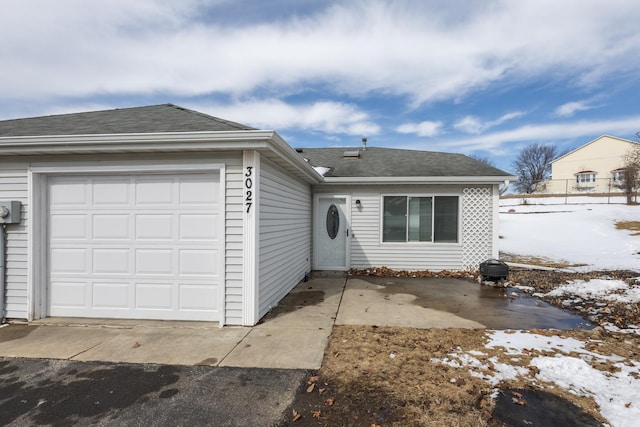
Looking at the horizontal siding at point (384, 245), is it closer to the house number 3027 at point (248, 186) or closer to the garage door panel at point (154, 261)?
the house number 3027 at point (248, 186)

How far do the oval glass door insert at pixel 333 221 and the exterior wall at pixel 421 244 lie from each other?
45 cm

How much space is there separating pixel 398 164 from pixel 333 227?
9.64 feet

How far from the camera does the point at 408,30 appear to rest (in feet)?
26.2

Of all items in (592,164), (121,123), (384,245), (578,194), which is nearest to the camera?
(121,123)

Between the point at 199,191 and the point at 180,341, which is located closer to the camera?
the point at 180,341

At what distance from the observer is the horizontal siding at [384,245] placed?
28.9 ft

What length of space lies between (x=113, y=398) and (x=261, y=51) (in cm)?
869

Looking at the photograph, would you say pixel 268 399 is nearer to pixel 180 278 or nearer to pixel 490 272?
pixel 180 278

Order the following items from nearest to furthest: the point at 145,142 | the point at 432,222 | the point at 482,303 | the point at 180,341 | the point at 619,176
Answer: the point at 180,341, the point at 145,142, the point at 482,303, the point at 432,222, the point at 619,176

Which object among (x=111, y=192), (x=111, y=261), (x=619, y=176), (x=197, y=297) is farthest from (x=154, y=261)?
(x=619, y=176)

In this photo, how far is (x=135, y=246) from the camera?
192 inches

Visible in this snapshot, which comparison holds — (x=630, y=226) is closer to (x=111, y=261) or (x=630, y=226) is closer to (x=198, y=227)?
(x=198, y=227)

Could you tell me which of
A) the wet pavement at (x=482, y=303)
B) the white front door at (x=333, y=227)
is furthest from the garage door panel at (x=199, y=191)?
the white front door at (x=333, y=227)

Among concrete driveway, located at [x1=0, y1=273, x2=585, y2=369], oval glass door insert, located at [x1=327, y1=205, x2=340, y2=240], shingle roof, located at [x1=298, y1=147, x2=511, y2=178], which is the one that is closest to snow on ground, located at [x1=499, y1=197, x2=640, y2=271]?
shingle roof, located at [x1=298, y1=147, x2=511, y2=178]
